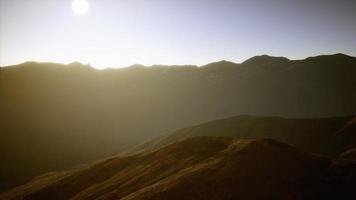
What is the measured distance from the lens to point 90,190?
3083 cm

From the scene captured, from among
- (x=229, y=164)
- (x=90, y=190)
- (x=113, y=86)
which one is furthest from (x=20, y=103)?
(x=229, y=164)

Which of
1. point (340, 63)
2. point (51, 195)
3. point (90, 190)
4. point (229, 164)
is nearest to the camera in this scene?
point (229, 164)

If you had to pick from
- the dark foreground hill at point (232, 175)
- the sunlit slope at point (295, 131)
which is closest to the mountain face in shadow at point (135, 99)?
the sunlit slope at point (295, 131)

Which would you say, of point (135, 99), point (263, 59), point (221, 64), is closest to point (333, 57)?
point (263, 59)

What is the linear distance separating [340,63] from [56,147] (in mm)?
97581

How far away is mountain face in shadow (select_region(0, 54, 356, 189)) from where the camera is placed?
92.1 m

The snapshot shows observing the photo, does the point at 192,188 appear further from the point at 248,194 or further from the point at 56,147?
the point at 56,147

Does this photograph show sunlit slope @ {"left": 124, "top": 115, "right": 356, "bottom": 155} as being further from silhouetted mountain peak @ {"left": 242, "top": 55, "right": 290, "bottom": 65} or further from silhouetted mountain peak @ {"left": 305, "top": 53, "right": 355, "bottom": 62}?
silhouetted mountain peak @ {"left": 242, "top": 55, "right": 290, "bottom": 65}

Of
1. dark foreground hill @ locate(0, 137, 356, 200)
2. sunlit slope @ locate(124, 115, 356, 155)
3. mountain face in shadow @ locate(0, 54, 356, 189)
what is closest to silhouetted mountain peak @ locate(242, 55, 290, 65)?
mountain face in shadow @ locate(0, 54, 356, 189)

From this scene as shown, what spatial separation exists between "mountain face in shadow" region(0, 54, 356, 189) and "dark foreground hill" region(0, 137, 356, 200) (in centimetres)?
5333

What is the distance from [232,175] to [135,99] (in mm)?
111055

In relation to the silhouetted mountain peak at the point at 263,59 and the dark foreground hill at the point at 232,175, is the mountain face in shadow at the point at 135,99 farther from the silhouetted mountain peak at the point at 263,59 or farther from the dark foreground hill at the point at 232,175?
the dark foreground hill at the point at 232,175

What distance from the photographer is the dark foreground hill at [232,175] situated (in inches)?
810

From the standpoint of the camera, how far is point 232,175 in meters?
22.1
